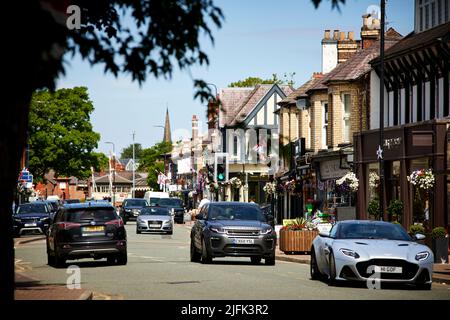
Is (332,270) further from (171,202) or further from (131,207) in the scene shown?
(171,202)

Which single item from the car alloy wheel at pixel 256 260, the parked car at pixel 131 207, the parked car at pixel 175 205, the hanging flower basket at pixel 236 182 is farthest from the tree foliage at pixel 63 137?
the car alloy wheel at pixel 256 260

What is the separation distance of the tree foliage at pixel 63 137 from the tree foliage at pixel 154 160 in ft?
238

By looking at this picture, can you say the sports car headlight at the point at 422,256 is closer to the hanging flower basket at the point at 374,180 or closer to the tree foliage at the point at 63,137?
the hanging flower basket at the point at 374,180

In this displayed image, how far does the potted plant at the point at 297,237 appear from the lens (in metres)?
34.1

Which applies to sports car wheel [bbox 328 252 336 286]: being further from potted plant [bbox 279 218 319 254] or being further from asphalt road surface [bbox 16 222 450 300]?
potted plant [bbox 279 218 319 254]

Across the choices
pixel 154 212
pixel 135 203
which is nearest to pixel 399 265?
pixel 154 212

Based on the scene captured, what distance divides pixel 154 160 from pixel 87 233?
159576mm

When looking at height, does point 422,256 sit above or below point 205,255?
above

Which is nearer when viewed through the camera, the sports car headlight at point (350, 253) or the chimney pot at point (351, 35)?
the sports car headlight at point (350, 253)

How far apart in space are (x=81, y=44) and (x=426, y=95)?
3167 centimetres

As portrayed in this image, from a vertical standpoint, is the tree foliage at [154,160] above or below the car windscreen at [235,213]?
above

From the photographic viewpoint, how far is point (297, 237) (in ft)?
113

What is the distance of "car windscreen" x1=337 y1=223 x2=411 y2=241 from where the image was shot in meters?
21.4
